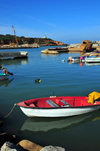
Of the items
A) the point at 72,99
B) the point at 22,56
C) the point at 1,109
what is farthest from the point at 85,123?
the point at 22,56

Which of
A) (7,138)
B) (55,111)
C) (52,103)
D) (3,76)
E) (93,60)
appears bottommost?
(7,138)

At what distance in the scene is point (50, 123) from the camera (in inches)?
505

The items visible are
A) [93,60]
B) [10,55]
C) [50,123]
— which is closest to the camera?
[50,123]

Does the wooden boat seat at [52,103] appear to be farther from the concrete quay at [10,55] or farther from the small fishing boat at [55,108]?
the concrete quay at [10,55]

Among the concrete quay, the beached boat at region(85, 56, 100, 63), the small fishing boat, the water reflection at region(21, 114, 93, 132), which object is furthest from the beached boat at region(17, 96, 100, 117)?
the concrete quay

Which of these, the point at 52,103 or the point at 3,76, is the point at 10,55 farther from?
the point at 52,103

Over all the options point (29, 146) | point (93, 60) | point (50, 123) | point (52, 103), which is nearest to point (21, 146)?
point (29, 146)

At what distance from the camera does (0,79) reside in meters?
28.9

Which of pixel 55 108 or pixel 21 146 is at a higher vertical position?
pixel 55 108

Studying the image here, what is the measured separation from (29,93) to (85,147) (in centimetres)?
1238

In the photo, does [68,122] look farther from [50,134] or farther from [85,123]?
[50,134]

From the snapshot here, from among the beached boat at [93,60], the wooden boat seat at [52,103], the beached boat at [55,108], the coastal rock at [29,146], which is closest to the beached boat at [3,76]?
the beached boat at [55,108]

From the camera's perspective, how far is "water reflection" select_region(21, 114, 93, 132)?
481 inches

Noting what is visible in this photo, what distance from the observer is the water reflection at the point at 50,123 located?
12211 millimetres
